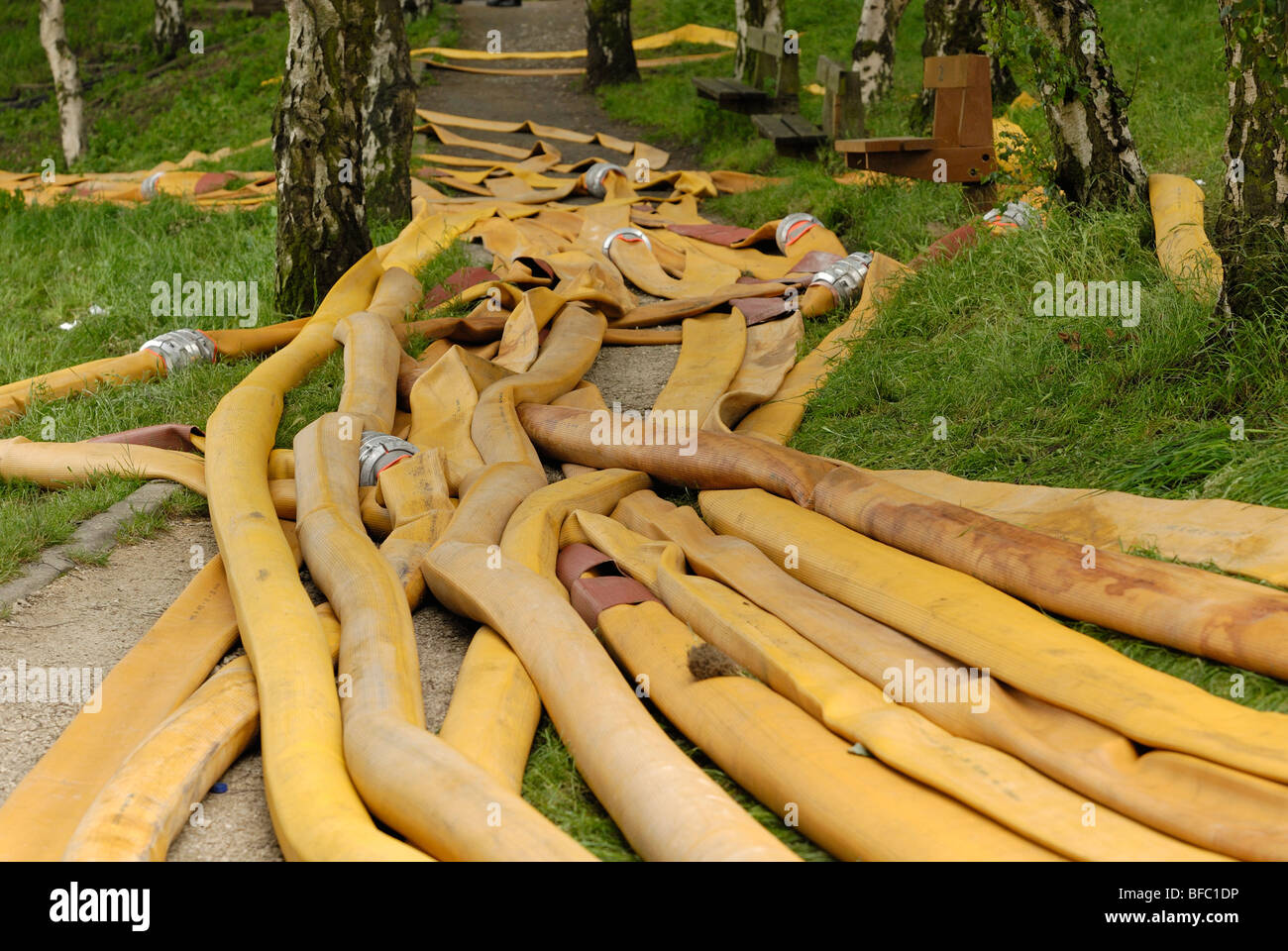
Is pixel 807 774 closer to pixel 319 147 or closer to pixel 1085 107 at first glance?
pixel 1085 107

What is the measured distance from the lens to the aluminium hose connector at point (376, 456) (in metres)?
4.41

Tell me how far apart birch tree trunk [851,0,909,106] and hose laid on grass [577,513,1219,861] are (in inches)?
343

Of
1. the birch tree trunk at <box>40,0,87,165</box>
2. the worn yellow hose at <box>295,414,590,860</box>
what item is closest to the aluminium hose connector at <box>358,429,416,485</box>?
the worn yellow hose at <box>295,414,590,860</box>

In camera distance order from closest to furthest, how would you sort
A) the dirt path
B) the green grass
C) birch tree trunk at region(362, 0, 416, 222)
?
the dirt path, the green grass, birch tree trunk at region(362, 0, 416, 222)

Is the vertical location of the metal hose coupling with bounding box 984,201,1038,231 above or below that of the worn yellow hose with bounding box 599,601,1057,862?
above

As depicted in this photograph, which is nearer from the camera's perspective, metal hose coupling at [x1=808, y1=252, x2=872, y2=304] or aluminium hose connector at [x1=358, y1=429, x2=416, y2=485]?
aluminium hose connector at [x1=358, y1=429, x2=416, y2=485]

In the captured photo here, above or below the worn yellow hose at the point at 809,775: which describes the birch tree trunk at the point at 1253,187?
above


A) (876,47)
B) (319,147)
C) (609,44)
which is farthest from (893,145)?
(609,44)

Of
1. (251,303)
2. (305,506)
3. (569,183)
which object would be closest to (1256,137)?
(305,506)

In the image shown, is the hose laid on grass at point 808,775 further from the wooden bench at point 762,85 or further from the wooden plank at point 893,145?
the wooden bench at point 762,85

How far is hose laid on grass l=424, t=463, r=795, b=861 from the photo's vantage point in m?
2.29

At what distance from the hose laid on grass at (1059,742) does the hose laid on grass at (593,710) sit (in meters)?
0.58

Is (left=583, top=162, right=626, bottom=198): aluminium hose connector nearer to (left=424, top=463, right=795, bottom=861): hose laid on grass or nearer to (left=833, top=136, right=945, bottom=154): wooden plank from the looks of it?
(left=833, top=136, right=945, bottom=154): wooden plank

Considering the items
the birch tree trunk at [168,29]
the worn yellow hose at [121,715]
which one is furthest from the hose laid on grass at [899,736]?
the birch tree trunk at [168,29]
